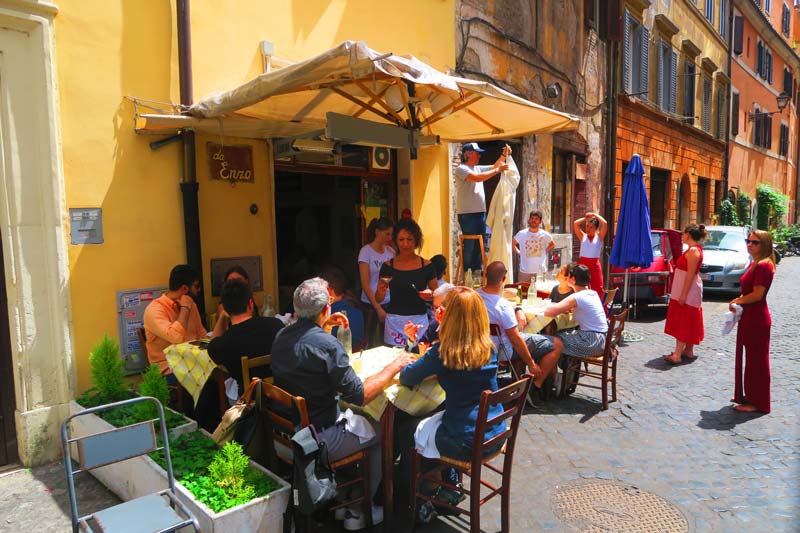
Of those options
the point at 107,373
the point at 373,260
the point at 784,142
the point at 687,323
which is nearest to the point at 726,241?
the point at 687,323

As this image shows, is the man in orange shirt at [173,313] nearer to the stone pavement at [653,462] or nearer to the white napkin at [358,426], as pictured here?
the stone pavement at [653,462]

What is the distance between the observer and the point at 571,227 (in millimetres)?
12719

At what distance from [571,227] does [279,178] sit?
7424 millimetres

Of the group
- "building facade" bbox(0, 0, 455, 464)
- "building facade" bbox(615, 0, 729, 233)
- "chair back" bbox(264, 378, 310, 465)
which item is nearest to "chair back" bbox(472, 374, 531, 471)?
"chair back" bbox(264, 378, 310, 465)

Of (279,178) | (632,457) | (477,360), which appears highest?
(279,178)

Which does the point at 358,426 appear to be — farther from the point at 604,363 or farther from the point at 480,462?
the point at 604,363

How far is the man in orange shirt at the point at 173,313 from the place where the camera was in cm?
452

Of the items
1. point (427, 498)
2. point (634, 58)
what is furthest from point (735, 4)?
point (427, 498)

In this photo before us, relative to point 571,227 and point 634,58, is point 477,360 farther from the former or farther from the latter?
point 634,58

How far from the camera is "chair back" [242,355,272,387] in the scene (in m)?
3.64

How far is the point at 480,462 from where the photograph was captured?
3.19m

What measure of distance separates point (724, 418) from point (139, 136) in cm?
599

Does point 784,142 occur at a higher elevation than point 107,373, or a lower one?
higher

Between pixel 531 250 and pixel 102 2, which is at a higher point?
pixel 102 2
